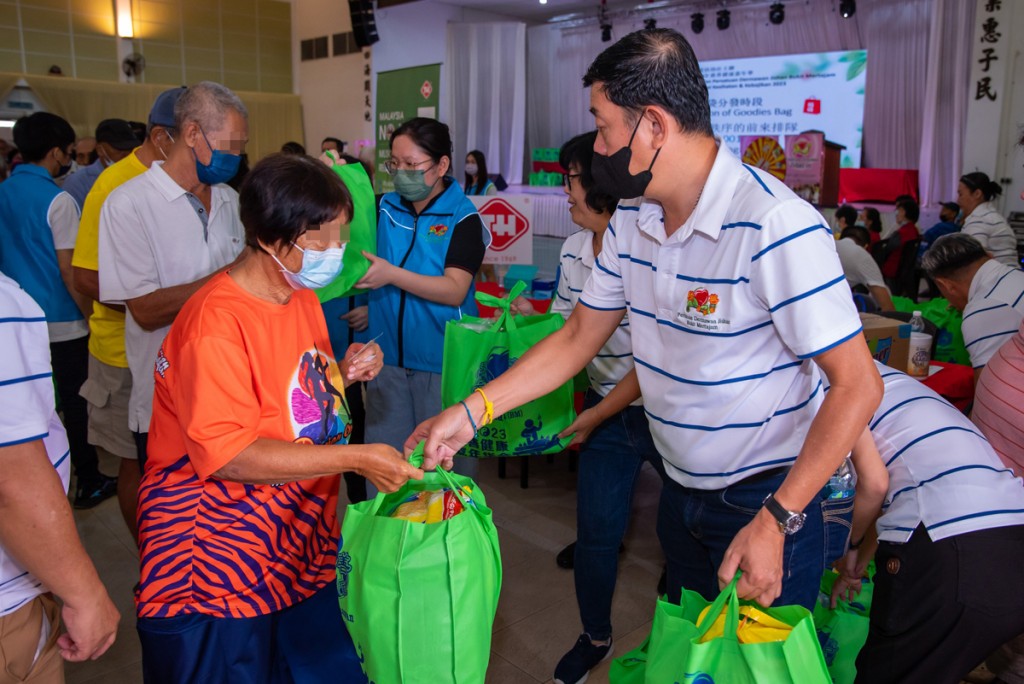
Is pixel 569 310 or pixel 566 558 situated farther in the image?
pixel 566 558

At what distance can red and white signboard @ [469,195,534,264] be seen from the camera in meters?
5.34

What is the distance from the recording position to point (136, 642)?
2.86 meters

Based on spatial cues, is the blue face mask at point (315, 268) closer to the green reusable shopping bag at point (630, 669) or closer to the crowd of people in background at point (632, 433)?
the crowd of people in background at point (632, 433)

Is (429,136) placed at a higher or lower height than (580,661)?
higher

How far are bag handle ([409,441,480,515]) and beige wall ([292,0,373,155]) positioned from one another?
43.9 feet

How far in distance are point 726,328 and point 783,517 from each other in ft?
1.16

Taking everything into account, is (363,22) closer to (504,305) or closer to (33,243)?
(33,243)

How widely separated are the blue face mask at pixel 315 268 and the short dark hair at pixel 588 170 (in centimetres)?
99

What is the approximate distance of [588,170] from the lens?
2525 millimetres

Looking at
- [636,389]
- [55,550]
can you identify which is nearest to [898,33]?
[636,389]

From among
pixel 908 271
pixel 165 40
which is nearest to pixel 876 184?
pixel 908 271

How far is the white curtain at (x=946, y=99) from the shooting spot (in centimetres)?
927

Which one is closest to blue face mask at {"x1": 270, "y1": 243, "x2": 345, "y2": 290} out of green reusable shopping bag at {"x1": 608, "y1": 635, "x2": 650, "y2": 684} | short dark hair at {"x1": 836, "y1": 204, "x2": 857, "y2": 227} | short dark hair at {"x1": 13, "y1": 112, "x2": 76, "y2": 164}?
green reusable shopping bag at {"x1": 608, "y1": 635, "x2": 650, "y2": 684}

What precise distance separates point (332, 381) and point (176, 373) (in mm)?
388
